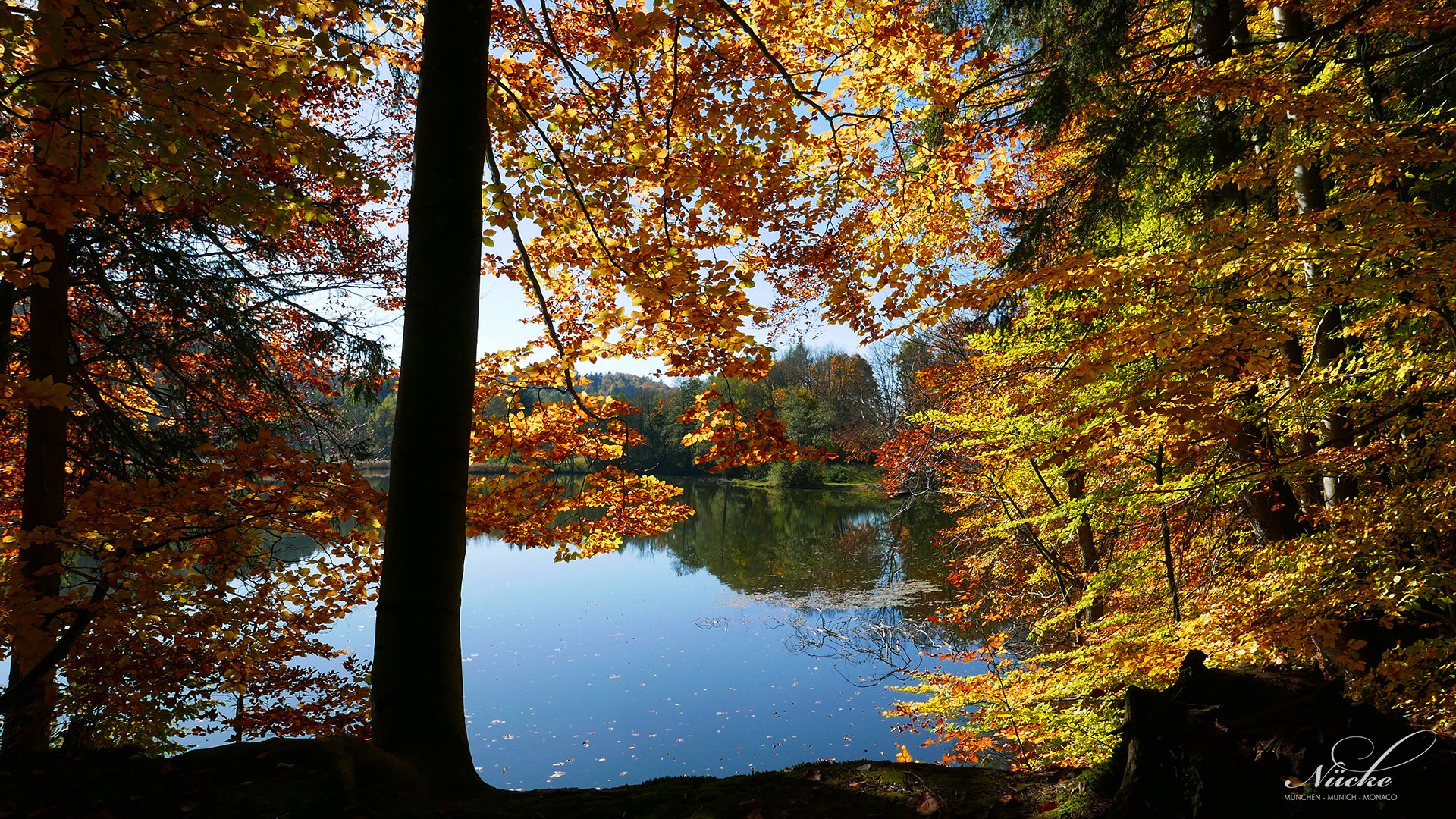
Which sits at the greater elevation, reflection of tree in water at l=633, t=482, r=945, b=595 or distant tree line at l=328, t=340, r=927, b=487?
distant tree line at l=328, t=340, r=927, b=487

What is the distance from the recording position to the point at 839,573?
Result: 18.2 m

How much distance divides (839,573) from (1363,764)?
666 inches

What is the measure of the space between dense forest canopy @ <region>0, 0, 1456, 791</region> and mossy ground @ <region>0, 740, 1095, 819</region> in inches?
9.7

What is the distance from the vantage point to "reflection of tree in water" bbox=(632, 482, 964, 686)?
1269cm

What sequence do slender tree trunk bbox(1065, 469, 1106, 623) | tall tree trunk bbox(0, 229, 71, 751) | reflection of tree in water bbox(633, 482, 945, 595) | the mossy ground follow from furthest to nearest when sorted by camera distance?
reflection of tree in water bbox(633, 482, 945, 595) → slender tree trunk bbox(1065, 469, 1106, 623) → tall tree trunk bbox(0, 229, 71, 751) → the mossy ground

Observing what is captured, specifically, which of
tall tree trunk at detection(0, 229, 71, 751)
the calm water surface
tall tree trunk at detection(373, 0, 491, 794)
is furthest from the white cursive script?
tall tree trunk at detection(0, 229, 71, 751)

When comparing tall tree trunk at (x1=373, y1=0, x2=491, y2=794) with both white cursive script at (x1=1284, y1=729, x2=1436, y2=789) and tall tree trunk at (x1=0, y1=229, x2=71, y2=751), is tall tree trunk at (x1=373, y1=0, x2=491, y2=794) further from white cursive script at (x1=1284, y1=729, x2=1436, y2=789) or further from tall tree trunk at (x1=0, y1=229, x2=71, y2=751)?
tall tree trunk at (x1=0, y1=229, x2=71, y2=751)

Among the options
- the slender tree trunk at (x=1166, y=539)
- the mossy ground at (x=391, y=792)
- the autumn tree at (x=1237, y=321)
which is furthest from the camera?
the slender tree trunk at (x=1166, y=539)

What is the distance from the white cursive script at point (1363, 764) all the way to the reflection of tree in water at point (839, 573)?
16.4 ft

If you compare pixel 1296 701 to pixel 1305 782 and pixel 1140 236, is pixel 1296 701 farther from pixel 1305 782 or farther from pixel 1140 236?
pixel 1140 236

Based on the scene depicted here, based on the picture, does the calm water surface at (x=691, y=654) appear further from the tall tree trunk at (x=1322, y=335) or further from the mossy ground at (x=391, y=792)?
the mossy ground at (x=391, y=792)

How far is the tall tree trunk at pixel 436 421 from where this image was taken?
2184 millimetres

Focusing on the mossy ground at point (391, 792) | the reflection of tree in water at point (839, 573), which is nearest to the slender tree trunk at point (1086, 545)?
the reflection of tree in water at point (839, 573)

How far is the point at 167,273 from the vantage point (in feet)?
17.0
